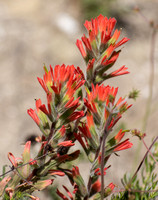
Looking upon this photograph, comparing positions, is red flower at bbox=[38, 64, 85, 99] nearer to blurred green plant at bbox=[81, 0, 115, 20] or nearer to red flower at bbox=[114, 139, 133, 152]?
red flower at bbox=[114, 139, 133, 152]

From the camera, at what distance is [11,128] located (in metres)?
3.12

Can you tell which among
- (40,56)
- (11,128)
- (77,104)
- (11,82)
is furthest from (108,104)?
(40,56)

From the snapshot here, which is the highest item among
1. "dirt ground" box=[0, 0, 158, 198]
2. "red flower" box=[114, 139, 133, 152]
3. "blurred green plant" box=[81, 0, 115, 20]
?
"blurred green plant" box=[81, 0, 115, 20]

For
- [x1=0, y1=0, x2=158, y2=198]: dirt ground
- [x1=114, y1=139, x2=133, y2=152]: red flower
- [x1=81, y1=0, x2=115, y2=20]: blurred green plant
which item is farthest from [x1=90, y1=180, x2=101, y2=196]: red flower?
[x1=81, y1=0, x2=115, y2=20]: blurred green plant

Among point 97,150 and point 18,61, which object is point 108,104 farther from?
point 18,61

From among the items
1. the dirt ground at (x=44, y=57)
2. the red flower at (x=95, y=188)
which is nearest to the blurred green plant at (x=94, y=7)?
the dirt ground at (x=44, y=57)

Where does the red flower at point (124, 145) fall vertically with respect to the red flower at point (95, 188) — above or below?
above

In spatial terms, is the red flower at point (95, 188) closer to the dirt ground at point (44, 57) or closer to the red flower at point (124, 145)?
the red flower at point (124, 145)

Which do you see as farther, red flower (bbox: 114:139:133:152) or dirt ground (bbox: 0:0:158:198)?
dirt ground (bbox: 0:0:158:198)

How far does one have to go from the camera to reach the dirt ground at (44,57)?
287 centimetres

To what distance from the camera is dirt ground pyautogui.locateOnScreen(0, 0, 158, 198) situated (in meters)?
2.87

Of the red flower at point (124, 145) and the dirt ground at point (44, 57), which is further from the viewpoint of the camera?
the dirt ground at point (44, 57)

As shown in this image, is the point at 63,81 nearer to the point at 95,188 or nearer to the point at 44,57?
the point at 95,188

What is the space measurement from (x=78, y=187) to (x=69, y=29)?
151 inches
